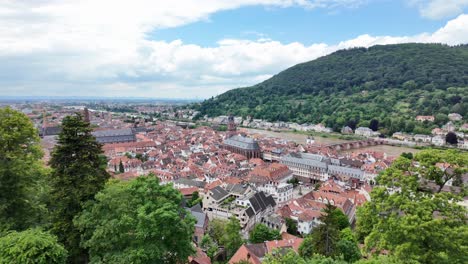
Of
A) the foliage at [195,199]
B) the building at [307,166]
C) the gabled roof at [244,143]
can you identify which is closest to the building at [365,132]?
the gabled roof at [244,143]

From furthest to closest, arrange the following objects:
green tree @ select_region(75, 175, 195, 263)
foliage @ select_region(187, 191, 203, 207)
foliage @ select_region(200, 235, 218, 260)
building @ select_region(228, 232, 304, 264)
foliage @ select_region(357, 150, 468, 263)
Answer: foliage @ select_region(187, 191, 203, 207)
foliage @ select_region(200, 235, 218, 260)
building @ select_region(228, 232, 304, 264)
green tree @ select_region(75, 175, 195, 263)
foliage @ select_region(357, 150, 468, 263)

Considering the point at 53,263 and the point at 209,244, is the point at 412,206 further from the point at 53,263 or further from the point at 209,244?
the point at 209,244

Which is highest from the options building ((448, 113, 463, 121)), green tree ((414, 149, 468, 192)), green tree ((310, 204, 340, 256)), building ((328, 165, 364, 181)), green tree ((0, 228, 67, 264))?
green tree ((414, 149, 468, 192))

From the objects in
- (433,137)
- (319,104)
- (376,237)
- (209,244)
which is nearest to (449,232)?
(376,237)

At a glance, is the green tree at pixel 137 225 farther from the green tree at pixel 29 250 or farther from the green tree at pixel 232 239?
the green tree at pixel 232 239

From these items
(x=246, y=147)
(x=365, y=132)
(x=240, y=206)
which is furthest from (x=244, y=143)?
(x=365, y=132)

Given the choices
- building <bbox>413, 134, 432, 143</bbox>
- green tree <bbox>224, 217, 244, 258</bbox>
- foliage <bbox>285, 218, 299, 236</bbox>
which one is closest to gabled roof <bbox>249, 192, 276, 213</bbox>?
foliage <bbox>285, 218, 299, 236</bbox>

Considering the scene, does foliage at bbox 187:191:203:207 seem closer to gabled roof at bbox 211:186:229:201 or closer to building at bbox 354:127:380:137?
gabled roof at bbox 211:186:229:201
